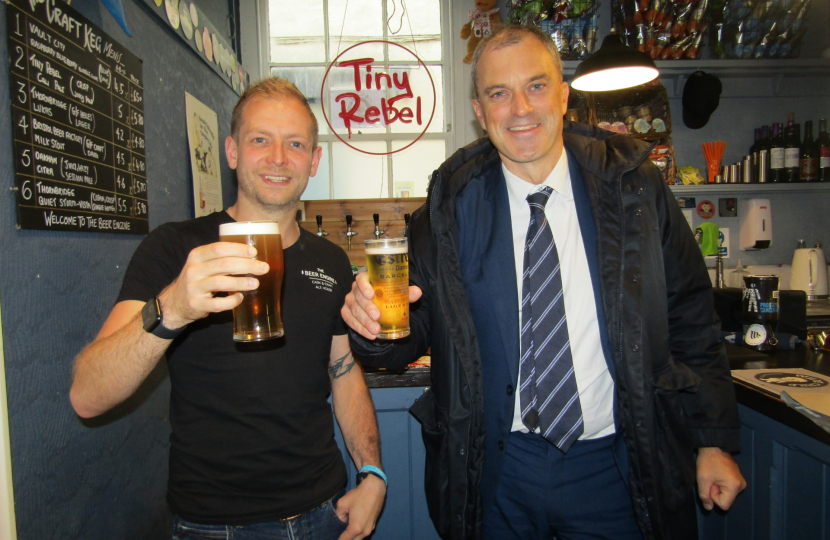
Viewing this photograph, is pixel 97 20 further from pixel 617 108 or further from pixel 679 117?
pixel 679 117

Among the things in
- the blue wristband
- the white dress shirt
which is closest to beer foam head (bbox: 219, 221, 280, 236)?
the white dress shirt

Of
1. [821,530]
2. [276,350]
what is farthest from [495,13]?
[821,530]

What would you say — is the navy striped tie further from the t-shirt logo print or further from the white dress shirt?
the t-shirt logo print

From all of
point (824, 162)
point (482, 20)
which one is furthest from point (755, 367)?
point (482, 20)

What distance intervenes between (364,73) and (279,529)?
3923 mm

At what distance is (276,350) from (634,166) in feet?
3.74

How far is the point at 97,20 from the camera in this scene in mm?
1460

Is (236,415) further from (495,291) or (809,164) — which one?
(809,164)

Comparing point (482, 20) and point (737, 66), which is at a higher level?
point (482, 20)

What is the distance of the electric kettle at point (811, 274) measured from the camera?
2984mm

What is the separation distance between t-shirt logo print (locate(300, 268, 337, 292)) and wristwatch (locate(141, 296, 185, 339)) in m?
0.56

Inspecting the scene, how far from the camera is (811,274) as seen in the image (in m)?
2.98

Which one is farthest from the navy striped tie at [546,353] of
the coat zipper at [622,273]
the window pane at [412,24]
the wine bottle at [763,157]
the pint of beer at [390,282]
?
the window pane at [412,24]

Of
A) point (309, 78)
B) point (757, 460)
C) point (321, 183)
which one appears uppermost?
point (309, 78)
